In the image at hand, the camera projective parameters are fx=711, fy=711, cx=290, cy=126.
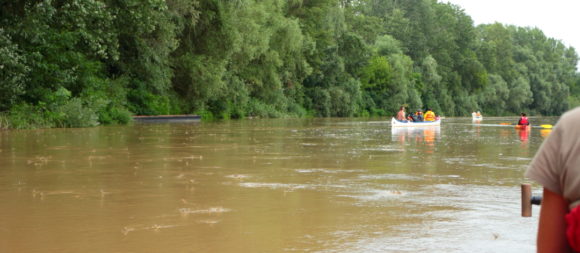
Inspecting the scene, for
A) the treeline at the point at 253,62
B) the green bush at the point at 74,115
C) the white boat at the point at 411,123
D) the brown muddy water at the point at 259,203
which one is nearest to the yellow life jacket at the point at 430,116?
the white boat at the point at 411,123

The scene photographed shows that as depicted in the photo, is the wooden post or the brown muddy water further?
the brown muddy water

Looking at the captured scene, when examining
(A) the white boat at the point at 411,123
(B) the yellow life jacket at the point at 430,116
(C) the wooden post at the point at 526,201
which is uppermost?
(C) the wooden post at the point at 526,201

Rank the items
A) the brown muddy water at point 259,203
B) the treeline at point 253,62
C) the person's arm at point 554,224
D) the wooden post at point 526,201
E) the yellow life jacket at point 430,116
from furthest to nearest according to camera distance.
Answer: the yellow life jacket at point 430,116, the treeline at point 253,62, the brown muddy water at point 259,203, the wooden post at point 526,201, the person's arm at point 554,224

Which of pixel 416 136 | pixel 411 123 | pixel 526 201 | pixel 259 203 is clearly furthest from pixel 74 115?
pixel 526 201

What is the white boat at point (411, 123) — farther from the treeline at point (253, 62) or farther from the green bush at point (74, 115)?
the green bush at point (74, 115)

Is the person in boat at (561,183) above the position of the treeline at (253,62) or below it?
below

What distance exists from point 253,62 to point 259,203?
158ft

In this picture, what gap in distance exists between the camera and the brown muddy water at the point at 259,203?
21.7 ft

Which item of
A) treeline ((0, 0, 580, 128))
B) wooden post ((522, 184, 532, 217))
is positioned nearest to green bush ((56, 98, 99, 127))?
treeline ((0, 0, 580, 128))

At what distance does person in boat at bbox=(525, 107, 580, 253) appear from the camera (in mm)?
2248

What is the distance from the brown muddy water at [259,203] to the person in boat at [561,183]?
3.86 m

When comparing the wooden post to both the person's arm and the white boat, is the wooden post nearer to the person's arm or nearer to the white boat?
the person's arm

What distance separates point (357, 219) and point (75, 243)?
2.98m

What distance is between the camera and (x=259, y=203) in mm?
8961
